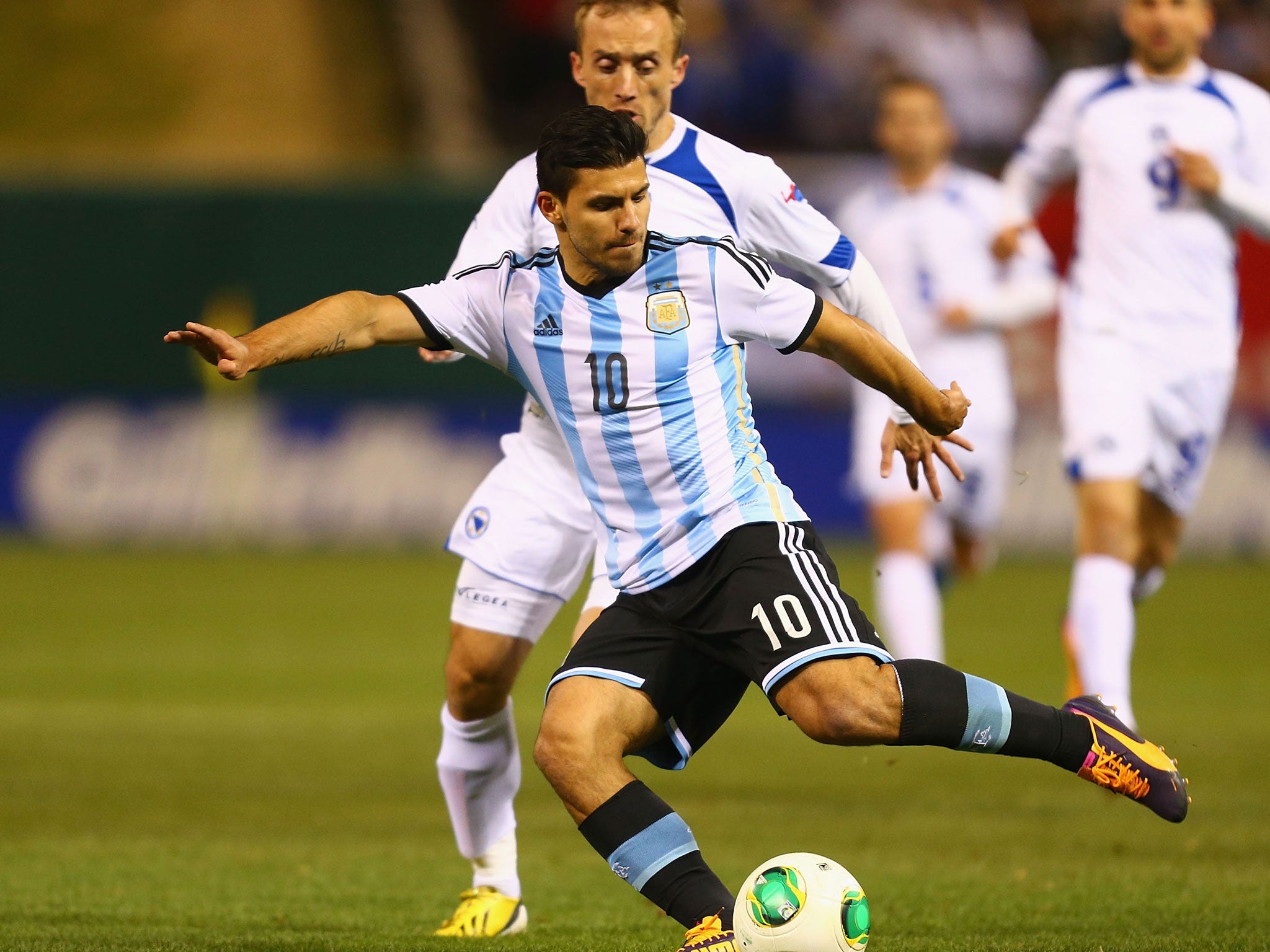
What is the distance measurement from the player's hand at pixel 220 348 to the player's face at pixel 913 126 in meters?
5.05

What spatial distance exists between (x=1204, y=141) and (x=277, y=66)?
17.3 m

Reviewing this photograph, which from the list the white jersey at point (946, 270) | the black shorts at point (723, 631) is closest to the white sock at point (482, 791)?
the black shorts at point (723, 631)

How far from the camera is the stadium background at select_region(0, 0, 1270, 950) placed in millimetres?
5848

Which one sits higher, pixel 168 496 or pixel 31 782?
pixel 31 782

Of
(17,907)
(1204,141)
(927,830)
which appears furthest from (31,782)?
(1204,141)

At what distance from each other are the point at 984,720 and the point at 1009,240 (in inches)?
135

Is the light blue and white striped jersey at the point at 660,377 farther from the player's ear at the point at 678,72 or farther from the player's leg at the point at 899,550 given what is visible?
the player's leg at the point at 899,550

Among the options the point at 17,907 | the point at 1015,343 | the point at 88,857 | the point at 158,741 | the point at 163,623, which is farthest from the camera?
the point at 1015,343

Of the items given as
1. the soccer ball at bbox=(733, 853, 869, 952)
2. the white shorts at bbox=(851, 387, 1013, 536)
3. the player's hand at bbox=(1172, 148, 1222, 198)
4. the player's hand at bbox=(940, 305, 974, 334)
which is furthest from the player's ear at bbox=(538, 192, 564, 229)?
the player's hand at bbox=(940, 305, 974, 334)

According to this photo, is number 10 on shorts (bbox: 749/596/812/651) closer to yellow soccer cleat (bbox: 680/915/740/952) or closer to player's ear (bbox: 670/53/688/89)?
yellow soccer cleat (bbox: 680/915/740/952)

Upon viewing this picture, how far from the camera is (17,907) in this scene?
522 cm

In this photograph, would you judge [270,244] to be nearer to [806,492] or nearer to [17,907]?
[806,492]

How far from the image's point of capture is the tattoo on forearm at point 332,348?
14.5 ft

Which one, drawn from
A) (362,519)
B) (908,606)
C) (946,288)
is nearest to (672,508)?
(908,606)
